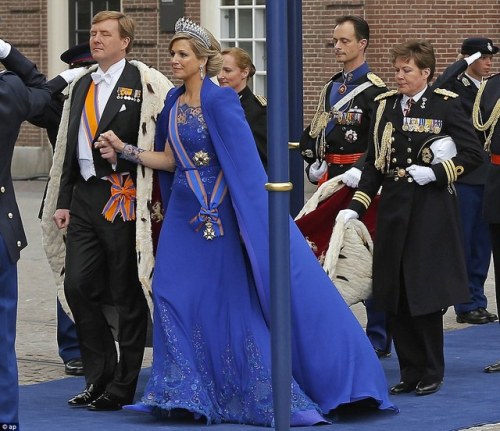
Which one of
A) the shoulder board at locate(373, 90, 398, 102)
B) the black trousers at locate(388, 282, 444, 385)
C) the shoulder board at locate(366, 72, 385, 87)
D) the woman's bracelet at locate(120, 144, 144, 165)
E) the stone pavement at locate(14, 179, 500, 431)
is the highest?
the shoulder board at locate(366, 72, 385, 87)

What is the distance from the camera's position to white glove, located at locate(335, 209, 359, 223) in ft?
27.7

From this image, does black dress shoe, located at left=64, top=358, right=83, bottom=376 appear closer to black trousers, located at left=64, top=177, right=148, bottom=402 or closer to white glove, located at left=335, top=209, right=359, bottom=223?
black trousers, located at left=64, top=177, right=148, bottom=402

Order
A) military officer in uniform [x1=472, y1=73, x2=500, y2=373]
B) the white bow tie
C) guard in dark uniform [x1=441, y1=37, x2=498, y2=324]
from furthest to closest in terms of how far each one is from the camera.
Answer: guard in dark uniform [x1=441, y1=37, x2=498, y2=324] → military officer in uniform [x1=472, y1=73, x2=500, y2=373] → the white bow tie

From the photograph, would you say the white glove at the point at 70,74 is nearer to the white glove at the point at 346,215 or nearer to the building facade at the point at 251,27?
the white glove at the point at 346,215

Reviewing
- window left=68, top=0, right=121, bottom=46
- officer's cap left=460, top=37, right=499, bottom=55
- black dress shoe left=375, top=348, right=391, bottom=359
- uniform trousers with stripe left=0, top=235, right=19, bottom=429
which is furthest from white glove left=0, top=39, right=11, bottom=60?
window left=68, top=0, right=121, bottom=46

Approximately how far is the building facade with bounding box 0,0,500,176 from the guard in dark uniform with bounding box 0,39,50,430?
14.2 metres

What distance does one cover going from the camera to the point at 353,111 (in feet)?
30.4

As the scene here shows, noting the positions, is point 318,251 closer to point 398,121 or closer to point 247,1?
point 398,121

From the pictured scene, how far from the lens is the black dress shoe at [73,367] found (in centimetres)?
916

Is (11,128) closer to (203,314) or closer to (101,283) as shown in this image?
(203,314)

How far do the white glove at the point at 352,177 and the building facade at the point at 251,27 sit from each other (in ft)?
37.8

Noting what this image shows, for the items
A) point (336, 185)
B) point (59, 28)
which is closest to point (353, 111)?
point (336, 185)

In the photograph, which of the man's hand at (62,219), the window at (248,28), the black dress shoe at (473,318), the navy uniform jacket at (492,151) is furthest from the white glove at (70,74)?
the window at (248,28)

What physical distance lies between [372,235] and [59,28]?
15830 millimetres
